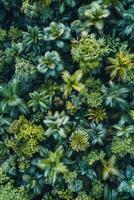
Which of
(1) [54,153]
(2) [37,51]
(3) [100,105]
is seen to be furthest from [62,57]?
(1) [54,153]

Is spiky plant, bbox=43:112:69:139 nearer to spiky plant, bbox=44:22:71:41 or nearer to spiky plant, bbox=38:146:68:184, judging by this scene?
spiky plant, bbox=38:146:68:184

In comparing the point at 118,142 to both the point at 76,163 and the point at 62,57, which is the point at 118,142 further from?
the point at 62,57

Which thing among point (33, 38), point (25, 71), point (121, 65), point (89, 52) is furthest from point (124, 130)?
point (33, 38)

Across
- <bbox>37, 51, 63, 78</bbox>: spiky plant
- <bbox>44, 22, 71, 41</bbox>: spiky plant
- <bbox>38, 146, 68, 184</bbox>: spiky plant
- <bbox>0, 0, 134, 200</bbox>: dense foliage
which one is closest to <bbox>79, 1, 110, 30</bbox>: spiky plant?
<bbox>0, 0, 134, 200</bbox>: dense foliage

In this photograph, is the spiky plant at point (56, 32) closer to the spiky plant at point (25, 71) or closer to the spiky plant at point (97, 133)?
the spiky plant at point (25, 71)

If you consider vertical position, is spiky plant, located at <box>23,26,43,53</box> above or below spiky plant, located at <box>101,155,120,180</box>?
above

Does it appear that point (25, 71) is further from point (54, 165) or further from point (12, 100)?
point (54, 165)
